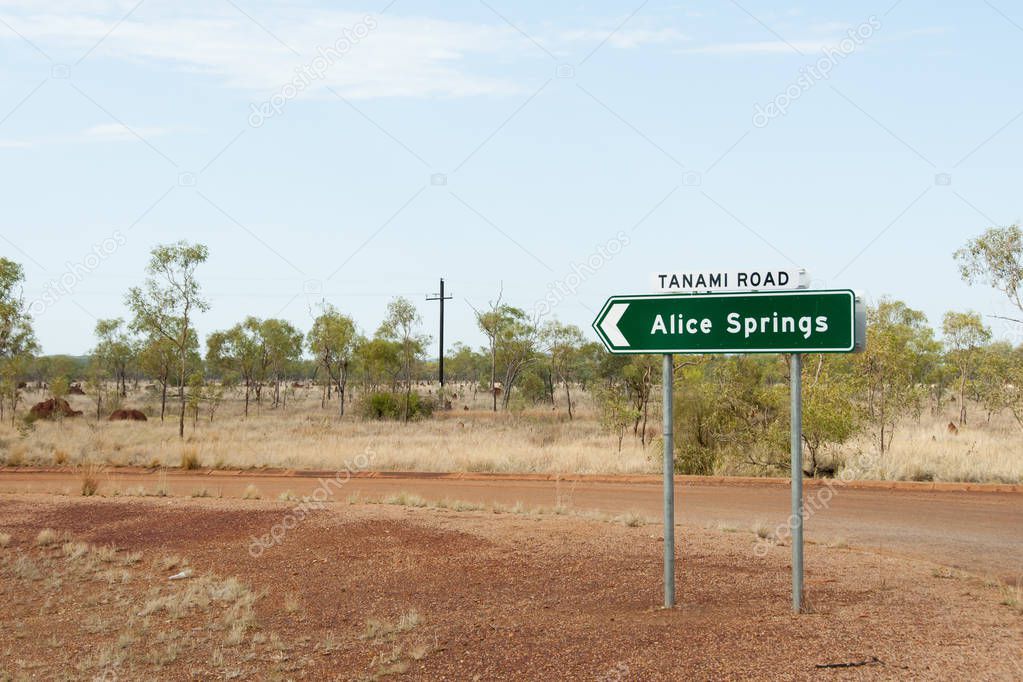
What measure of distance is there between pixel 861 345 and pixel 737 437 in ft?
54.2

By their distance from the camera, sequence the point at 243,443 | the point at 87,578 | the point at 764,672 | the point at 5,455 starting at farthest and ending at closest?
the point at 243,443, the point at 5,455, the point at 87,578, the point at 764,672

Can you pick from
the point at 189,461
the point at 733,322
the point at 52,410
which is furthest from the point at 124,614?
the point at 52,410

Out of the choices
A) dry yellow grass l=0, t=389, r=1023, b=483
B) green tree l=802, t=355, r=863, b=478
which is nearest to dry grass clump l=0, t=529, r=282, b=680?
dry yellow grass l=0, t=389, r=1023, b=483

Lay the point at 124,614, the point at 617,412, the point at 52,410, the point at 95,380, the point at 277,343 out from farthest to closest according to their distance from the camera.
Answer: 1. the point at 277,343
2. the point at 95,380
3. the point at 52,410
4. the point at 617,412
5. the point at 124,614

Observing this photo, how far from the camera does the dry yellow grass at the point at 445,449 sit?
20.8 meters

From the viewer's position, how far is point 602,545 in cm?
1018

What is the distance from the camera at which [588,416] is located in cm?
4988

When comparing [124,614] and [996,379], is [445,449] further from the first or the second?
[996,379]

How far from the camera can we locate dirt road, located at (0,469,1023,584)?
38.8ft

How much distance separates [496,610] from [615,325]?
8.56ft

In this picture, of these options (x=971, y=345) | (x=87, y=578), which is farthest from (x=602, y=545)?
(x=971, y=345)

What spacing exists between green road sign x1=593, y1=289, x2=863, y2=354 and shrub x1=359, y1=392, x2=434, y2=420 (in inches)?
1639

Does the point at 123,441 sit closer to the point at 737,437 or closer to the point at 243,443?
the point at 243,443

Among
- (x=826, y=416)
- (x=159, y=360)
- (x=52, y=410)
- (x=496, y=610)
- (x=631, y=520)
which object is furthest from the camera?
(x=159, y=360)
